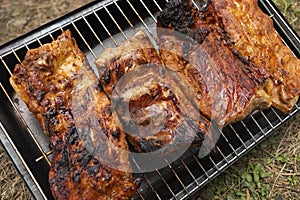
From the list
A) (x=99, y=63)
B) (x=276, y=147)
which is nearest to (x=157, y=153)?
(x=99, y=63)

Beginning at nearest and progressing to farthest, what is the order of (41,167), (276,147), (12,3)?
(41,167) → (276,147) → (12,3)

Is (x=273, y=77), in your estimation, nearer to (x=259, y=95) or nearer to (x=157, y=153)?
(x=259, y=95)

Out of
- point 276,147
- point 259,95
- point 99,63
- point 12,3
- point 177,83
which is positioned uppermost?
point 12,3

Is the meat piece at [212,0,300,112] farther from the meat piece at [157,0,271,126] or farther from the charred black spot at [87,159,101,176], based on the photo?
the charred black spot at [87,159,101,176]

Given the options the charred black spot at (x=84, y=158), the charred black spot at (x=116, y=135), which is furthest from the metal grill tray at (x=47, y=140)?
the charred black spot at (x=116, y=135)

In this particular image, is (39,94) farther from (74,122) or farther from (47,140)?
(47,140)

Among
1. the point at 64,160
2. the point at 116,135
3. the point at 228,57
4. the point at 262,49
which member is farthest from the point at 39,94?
the point at 262,49
